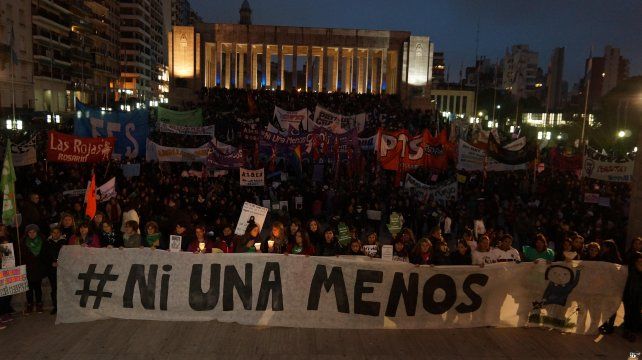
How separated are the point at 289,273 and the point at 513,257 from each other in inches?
131

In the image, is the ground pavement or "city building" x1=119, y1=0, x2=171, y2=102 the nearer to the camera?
the ground pavement

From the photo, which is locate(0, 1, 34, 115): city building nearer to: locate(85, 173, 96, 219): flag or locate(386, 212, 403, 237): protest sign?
locate(85, 173, 96, 219): flag

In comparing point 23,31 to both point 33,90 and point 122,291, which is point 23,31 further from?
point 122,291

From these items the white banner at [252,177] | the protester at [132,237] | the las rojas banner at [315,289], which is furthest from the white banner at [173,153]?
the las rojas banner at [315,289]

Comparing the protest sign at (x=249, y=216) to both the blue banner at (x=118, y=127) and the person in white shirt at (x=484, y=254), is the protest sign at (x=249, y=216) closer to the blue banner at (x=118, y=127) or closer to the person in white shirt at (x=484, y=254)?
the person in white shirt at (x=484, y=254)

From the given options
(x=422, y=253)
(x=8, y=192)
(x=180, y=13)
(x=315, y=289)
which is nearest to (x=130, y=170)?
(x=8, y=192)

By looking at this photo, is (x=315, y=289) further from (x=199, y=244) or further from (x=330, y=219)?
(x=330, y=219)

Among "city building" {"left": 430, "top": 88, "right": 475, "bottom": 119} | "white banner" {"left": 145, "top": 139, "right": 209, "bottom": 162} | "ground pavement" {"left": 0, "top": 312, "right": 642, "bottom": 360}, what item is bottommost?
"ground pavement" {"left": 0, "top": 312, "right": 642, "bottom": 360}

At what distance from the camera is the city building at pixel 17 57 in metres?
38.1

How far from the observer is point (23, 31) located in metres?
43.4

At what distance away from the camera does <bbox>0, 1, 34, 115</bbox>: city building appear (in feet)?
125

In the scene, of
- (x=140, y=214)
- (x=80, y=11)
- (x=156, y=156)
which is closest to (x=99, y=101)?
(x=80, y=11)

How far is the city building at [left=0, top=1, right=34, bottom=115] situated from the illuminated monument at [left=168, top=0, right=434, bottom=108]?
46.2 ft

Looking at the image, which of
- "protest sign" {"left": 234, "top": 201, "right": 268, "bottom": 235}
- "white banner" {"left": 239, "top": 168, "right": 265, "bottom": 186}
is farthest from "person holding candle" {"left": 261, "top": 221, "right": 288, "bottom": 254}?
"white banner" {"left": 239, "top": 168, "right": 265, "bottom": 186}
